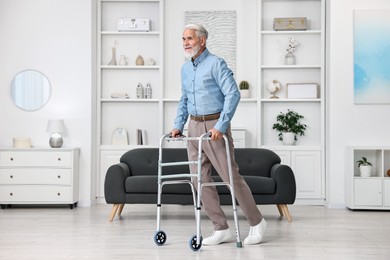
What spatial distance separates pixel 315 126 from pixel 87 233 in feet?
12.7

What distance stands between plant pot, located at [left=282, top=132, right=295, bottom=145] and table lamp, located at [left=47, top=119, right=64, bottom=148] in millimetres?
2735

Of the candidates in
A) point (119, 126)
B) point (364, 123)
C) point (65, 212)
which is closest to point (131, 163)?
point (65, 212)

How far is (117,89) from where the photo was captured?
841cm

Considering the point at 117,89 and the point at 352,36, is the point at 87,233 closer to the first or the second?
the point at 117,89

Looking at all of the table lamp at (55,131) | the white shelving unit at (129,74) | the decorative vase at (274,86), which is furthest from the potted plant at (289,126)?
the table lamp at (55,131)

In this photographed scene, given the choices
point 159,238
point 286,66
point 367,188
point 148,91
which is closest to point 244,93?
point 286,66

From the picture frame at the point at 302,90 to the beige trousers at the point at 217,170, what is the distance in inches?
142

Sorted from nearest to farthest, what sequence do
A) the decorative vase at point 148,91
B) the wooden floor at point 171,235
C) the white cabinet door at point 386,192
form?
the wooden floor at point 171,235 < the white cabinet door at point 386,192 < the decorative vase at point 148,91

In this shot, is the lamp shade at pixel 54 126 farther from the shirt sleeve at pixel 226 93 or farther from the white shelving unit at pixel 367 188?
the shirt sleeve at pixel 226 93

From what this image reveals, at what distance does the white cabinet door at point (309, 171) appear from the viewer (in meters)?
7.99

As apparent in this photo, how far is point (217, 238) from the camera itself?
15.5 ft

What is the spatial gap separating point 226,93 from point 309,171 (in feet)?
12.4

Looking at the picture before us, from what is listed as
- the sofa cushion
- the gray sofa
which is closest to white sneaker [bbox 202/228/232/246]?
the gray sofa

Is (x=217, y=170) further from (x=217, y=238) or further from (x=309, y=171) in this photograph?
(x=309, y=171)
